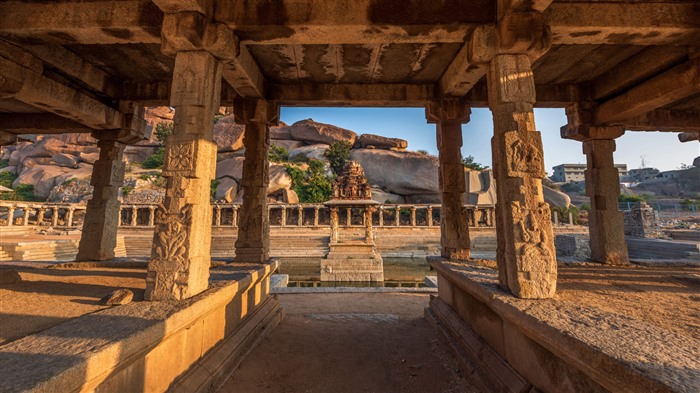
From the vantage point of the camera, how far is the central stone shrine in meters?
13.0

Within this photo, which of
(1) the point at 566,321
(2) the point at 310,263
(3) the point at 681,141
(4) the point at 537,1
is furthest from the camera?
(2) the point at 310,263

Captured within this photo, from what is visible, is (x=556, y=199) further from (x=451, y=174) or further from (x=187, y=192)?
(x=187, y=192)

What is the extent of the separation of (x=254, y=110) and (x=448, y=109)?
3.58 m

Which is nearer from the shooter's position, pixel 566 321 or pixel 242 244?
pixel 566 321

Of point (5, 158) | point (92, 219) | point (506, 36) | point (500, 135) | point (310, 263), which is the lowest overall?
point (310, 263)

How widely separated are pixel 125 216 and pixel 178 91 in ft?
98.6

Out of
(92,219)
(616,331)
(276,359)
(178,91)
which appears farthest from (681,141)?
(92,219)

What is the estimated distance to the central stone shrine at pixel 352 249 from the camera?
1298cm

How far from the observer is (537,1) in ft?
9.63

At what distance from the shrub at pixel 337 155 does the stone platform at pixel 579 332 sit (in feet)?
99.3

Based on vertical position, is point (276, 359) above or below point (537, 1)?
below

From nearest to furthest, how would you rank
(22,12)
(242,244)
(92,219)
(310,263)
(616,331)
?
(616,331) → (22,12) → (242,244) → (92,219) → (310,263)

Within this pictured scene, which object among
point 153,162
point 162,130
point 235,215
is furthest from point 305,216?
point 162,130

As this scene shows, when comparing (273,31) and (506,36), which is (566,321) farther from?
(273,31)
